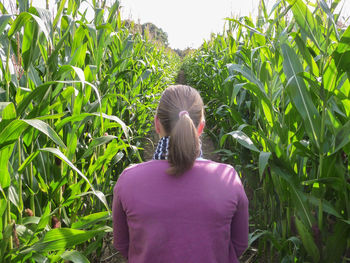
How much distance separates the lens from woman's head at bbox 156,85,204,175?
1.08 metres

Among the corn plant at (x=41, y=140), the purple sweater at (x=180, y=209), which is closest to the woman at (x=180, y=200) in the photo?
the purple sweater at (x=180, y=209)

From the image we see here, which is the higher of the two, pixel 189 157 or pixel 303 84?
pixel 303 84

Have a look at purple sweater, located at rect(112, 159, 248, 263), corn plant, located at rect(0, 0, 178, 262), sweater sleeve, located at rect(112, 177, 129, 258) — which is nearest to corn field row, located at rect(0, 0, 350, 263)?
corn plant, located at rect(0, 0, 178, 262)

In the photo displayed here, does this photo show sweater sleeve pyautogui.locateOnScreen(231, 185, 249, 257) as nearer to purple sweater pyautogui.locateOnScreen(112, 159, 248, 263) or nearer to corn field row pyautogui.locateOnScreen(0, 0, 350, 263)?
purple sweater pyautogui.locateOnScreen(112, 159, 248, 263)

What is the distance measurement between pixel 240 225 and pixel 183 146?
421 mm

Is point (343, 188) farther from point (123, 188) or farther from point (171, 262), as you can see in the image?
point (123, 188)

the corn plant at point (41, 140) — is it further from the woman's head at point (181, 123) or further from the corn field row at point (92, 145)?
the woman's head at point (181, 123)

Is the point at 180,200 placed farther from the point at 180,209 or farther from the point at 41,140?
the point at 41,140

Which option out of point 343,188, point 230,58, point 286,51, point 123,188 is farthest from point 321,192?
point 230,58

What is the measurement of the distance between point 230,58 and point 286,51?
8.40 ft

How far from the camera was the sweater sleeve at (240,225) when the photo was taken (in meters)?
1.21

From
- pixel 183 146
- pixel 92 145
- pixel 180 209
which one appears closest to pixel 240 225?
pixel 180 209

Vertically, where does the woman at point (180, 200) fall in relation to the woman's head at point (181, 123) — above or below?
below

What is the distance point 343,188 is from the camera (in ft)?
4.53
